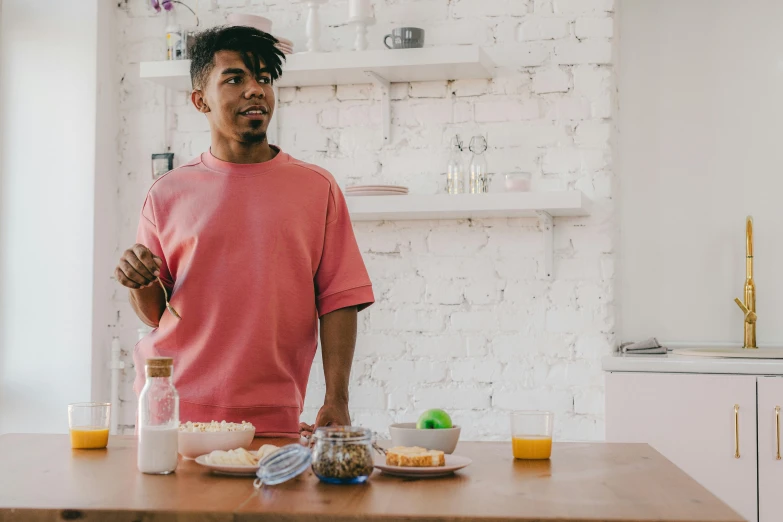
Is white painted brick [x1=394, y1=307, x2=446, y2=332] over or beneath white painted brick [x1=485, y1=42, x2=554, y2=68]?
beneath

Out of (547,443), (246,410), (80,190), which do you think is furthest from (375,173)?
(547,443)

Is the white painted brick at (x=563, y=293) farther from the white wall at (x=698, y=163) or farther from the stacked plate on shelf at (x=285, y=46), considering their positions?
the stacked plate on shelf at (x=285, y=46)

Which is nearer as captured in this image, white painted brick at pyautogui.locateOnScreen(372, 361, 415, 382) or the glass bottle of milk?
the glass bottle of milk

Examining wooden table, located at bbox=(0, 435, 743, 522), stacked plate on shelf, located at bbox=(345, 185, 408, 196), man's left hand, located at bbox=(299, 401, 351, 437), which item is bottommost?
wooden table, located at bbox=(0, 435, 743, 522)


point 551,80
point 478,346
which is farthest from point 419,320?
point 551,80

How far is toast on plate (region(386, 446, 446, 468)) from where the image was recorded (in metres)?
1.37

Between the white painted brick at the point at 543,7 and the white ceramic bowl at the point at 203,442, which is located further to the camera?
the white painted brick at the point at 543,7

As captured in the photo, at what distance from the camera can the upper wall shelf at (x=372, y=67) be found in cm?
300

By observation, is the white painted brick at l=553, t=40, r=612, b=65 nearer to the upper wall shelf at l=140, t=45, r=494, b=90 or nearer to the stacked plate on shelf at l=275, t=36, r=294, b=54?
the upper wall shelf at l=140, t=45, r=494, b=90

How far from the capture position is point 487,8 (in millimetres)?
3238

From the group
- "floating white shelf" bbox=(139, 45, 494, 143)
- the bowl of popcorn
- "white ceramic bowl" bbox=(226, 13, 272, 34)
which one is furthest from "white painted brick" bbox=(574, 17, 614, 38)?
the bowl of popcorn

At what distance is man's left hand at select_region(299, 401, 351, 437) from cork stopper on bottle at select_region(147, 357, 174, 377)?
1.25 ft

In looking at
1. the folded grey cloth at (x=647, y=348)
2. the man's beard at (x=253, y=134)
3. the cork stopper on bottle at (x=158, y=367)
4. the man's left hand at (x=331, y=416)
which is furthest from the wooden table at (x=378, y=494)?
the folded grey cloth at (x=647, y=348)

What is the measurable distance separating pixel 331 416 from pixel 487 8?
1916mm
